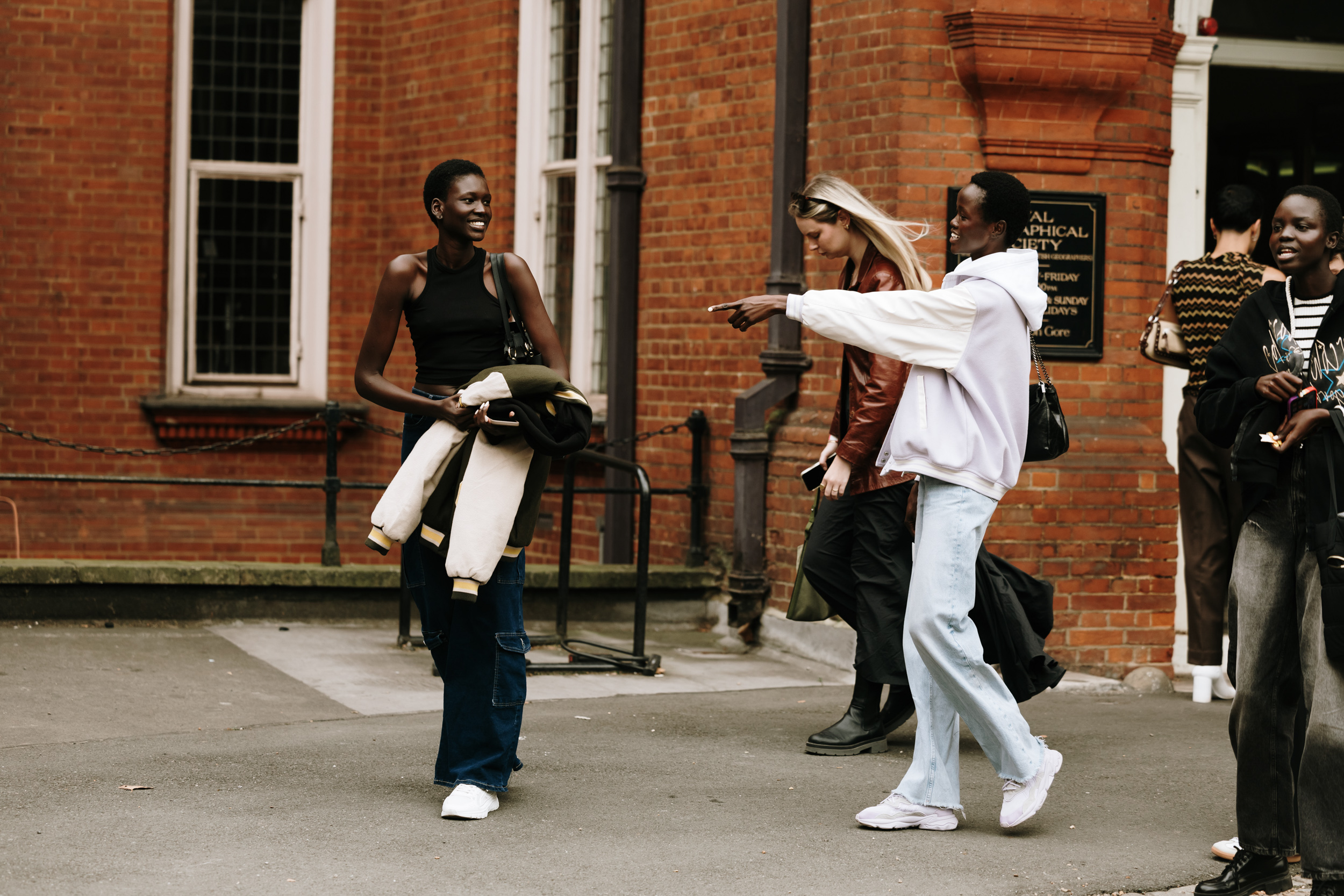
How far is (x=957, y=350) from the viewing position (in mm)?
4719

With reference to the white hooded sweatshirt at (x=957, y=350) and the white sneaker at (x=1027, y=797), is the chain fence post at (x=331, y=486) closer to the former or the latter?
the white hooded sweatshirt at (x=957, y=350)

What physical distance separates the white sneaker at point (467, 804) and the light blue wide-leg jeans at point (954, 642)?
1.32 m

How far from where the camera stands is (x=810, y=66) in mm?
8203

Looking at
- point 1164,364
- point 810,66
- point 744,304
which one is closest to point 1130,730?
point 1164,364

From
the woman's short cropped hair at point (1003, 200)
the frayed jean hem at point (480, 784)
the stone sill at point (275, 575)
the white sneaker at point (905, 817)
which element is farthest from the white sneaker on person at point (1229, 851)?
the stone sill at point (275, 575)

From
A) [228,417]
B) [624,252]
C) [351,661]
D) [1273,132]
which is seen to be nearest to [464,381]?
[351,661]

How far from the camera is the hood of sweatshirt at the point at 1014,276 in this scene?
4762 mm

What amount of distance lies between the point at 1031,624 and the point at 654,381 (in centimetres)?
382

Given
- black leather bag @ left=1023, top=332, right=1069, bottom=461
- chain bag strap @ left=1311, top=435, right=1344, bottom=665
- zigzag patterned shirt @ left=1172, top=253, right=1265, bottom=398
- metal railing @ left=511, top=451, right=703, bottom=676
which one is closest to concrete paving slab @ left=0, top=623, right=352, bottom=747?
metal railing @ left=511, top=451, right=703, bottom=676

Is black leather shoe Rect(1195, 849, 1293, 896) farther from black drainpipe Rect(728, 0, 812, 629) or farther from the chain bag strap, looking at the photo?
black drainpipe Rect(728, 0, 812, 629)

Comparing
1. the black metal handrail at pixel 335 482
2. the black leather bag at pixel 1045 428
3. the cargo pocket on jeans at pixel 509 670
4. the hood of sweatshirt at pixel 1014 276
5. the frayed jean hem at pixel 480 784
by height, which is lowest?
the frayed jean hem at pixel 480 784

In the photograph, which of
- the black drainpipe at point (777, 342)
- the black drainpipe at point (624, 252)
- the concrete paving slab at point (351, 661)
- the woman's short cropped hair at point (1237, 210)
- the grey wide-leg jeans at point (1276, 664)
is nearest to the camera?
the grey wide-leg jeans at point (1276, 664)

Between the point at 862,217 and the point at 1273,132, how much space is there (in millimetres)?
5340

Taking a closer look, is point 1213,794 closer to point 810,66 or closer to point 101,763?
point 101,763
